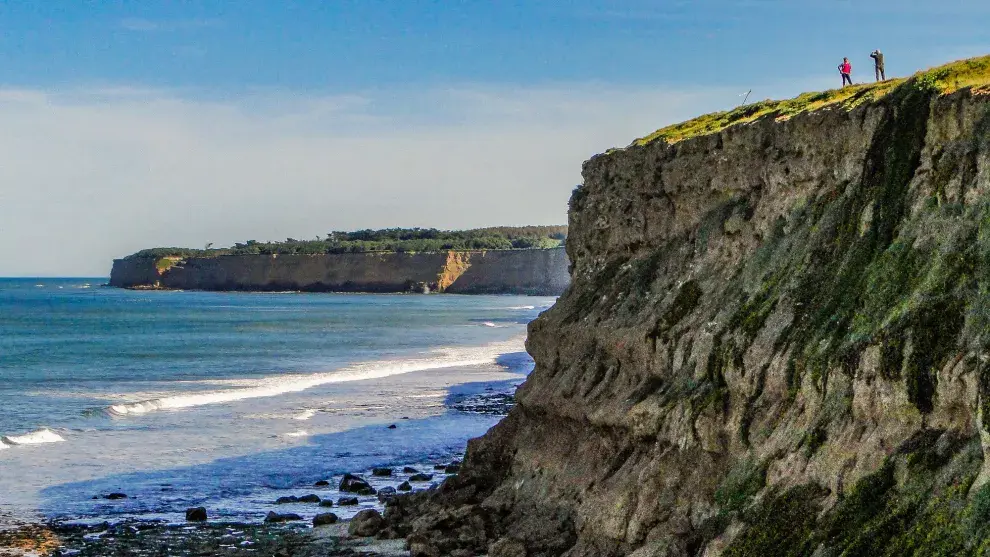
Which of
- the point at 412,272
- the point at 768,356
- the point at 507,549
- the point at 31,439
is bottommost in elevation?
the point at 507,549

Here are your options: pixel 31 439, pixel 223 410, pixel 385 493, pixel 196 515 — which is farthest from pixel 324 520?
pixel 223 410

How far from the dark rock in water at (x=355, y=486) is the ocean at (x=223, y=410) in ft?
1.74

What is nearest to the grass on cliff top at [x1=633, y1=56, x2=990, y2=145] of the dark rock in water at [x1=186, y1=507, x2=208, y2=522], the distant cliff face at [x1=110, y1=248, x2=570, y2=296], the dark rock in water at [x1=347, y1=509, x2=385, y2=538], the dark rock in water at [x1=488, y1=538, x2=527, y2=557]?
the dark rock in water at [x1=488, y1=538, x2=527, y2=557]

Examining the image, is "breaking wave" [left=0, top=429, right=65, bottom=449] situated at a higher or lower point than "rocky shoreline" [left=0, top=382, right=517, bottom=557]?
higher

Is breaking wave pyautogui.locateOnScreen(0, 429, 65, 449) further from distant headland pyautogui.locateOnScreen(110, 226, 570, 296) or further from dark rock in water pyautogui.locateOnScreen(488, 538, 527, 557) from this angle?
distant headland pyautogui.locateOnScreen(110, 226, 570, 296)

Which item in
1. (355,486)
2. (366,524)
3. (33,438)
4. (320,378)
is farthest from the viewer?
(320,378)

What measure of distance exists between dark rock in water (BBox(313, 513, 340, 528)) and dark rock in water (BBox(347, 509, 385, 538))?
92 cm

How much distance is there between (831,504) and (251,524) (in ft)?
39.5

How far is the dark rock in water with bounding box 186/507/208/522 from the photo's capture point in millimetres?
23344

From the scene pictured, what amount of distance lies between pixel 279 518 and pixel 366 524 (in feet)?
7.95

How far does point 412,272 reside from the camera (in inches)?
7210

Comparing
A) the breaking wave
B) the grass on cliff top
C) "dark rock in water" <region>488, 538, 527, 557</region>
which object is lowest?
"dark rock in water" <region>488, 538, 527, 557</region>

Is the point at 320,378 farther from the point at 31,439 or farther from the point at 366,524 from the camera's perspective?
the point at 366,524

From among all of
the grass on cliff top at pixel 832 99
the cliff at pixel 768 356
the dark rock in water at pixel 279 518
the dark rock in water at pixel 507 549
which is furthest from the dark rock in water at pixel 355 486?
the grass on cliff top at pixel 832 99
